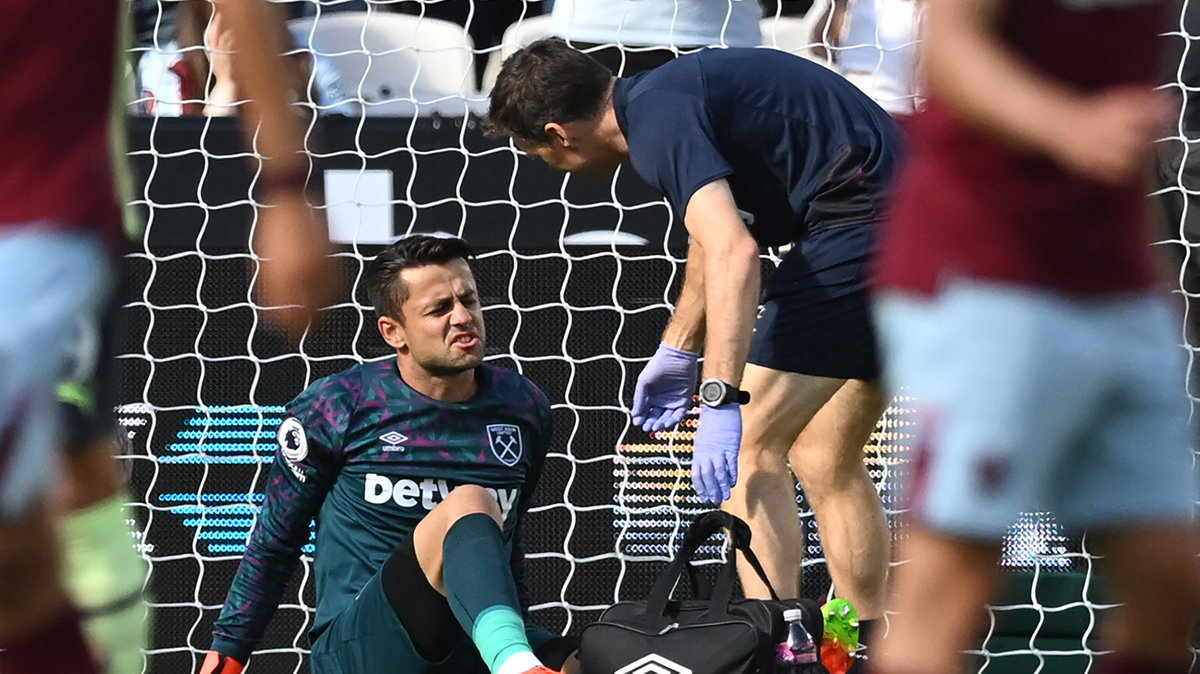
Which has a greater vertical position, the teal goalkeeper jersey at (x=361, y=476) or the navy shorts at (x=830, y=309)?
the navy shorts at (x=830, y=309)

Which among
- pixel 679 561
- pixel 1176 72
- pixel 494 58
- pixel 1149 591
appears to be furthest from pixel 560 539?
pixel 1149 591

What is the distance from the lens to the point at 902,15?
5.08 meters

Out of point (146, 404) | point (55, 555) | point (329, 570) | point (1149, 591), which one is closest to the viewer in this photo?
point (55, 555)

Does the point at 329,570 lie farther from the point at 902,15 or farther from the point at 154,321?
the point at 902,15

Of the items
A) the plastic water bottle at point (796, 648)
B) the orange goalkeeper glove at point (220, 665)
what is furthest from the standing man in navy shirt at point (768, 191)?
the orange goalkeeper glove at point (220, 665)

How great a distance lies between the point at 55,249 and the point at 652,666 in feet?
5.45

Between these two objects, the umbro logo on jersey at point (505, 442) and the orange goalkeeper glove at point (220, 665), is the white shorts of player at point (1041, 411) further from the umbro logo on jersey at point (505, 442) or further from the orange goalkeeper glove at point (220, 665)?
the orange goalkeeper glove at point (220, 665)

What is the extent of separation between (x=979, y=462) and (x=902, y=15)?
3.36 m

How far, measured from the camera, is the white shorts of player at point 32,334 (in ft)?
5.87

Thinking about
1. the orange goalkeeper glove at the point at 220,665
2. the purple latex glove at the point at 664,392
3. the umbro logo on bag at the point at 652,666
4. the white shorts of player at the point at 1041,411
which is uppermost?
the white shorts of player at the point at 1041,411

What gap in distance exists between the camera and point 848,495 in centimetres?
388

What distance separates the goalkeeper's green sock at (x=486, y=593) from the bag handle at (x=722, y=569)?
260mm

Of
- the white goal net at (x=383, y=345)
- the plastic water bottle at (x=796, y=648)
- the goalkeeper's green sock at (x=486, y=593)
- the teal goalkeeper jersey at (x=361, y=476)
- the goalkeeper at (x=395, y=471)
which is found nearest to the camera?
the goalkeeper's green sock at (x=486, y=593)

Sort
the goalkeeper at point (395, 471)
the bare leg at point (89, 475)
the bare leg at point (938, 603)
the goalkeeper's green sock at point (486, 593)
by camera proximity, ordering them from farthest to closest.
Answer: the goalkeeper at point (395, 471) < the goalkeeper's green sock at point (486, 593) < the bare leg at point (89, 475) < the bare leg at point (938, 603)
